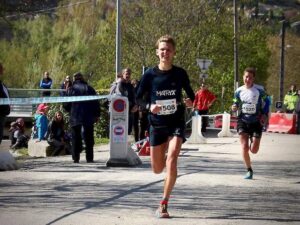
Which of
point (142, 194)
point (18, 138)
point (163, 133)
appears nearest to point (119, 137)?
point (142, 194)

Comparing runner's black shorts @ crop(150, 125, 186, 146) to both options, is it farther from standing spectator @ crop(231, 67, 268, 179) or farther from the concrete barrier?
the concrete barrier

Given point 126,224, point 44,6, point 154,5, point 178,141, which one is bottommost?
point 126,224

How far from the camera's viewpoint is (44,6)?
1783cm

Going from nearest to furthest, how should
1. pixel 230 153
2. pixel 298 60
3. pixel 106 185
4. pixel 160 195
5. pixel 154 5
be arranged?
pixel 160 195 → pixel 106 185 → pixel 230 153 → pixel 154 5 → pixel 298 60

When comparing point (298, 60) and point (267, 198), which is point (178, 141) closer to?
point (267, 198)

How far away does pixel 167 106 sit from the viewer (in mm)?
9742

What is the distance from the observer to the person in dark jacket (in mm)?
16234

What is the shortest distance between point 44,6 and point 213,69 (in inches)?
1108

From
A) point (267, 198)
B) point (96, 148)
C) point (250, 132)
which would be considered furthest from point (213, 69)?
point (267, 198)

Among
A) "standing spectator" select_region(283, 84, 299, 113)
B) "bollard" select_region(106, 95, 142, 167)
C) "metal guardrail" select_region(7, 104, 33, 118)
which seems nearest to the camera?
"bollard" select_region(106, 95, 142, 167)

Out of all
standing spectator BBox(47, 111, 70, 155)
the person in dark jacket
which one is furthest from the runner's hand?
standing spectator BBox(47, 111, 70, 155)

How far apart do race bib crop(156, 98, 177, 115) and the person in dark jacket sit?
Answer: 6553mm

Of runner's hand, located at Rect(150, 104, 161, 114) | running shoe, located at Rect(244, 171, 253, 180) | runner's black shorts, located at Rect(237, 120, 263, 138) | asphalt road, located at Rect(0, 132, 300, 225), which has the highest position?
runner's hand, located at Rect(150, 104, 161, 114)

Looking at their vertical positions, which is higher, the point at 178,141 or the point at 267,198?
the point at 178,141
